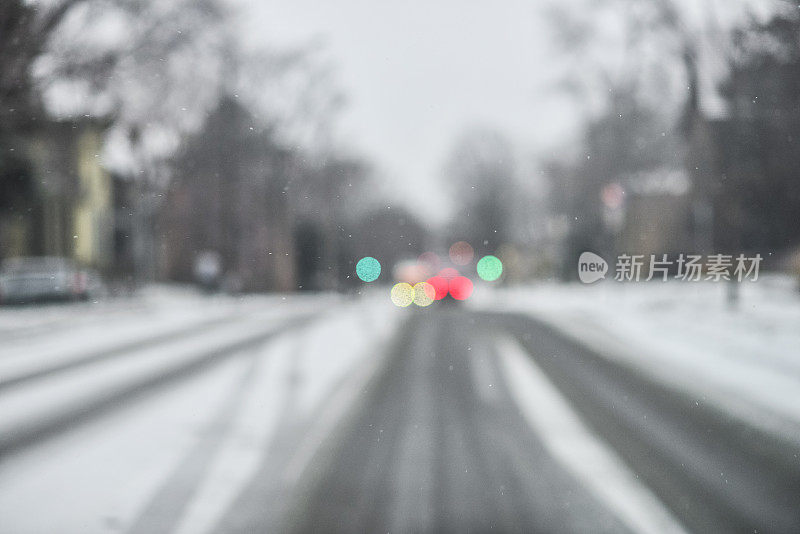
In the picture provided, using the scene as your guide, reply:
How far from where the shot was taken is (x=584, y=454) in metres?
5.66

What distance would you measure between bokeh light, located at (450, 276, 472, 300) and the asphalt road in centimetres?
15

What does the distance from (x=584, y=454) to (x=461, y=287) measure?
1.63 meters

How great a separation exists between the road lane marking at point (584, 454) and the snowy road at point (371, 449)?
20 millimetres

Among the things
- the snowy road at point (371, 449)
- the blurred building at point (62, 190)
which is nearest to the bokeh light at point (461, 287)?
the snowy road at point (371, 449)

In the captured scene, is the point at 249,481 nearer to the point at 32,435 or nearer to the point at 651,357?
the point at 32,435

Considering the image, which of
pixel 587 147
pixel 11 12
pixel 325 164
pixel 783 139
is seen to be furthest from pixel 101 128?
pixel 783 139

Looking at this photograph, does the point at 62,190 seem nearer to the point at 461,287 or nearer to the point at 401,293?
the point at 401,293

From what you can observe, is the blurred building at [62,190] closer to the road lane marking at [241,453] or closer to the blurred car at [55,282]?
the blurred car at [55,282]

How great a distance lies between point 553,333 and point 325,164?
10.1 feet

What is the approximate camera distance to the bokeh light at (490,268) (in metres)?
3.68

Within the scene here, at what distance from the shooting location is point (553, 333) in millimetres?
5941

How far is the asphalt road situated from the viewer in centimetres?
409

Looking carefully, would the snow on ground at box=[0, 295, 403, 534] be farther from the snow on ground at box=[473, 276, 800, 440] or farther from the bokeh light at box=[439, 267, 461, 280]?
the snow on ground at box=[473, 276, 800, 440]

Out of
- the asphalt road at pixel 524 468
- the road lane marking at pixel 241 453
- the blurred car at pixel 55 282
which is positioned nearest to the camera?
the blurred car at pixel 55 282
